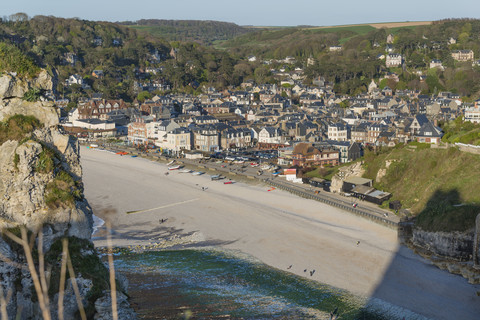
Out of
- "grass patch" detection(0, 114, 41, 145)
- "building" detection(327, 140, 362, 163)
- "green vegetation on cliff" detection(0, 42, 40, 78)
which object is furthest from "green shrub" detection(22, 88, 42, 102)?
"building" detection(327, 140, 362, 163)

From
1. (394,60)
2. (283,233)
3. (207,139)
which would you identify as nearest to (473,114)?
(207,139)

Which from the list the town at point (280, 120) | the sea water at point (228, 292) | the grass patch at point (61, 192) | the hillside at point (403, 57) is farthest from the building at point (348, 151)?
the hillside at point (403, 57)

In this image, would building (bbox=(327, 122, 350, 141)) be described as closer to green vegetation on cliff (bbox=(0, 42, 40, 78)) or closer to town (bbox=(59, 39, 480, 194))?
town (bbox=(59, 39, 480, 194))

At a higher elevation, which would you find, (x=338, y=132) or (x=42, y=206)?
(x=42, y=206)

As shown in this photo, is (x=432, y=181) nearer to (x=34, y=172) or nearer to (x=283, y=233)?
(x=283, y=233)

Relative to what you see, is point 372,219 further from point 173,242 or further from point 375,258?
point 173,242

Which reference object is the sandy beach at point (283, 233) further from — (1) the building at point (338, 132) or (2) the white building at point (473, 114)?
(2) the white building at point (473, 114)
